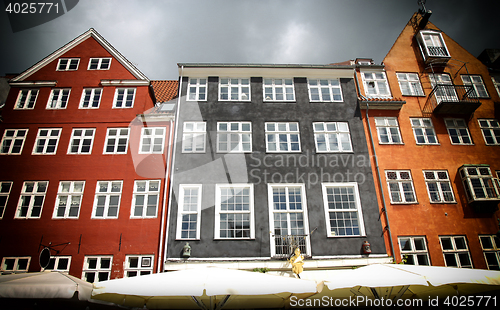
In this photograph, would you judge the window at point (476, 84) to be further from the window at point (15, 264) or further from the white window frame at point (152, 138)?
the window at point (15, 264)

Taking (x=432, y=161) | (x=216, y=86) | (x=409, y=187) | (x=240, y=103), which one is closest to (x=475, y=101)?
(x=432, y=161)

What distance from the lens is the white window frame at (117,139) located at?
16.2 metres

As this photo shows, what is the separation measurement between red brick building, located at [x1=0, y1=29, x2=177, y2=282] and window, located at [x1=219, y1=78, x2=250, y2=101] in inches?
130

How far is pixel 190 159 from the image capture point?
16062 millimetres

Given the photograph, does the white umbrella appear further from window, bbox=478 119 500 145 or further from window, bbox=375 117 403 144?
window, bbox=478 119 500 145

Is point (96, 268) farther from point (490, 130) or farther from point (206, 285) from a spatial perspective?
point (490, 130)

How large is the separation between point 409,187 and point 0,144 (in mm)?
21537

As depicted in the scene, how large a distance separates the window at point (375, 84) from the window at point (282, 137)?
522 centimetres

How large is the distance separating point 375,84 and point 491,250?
10.4m

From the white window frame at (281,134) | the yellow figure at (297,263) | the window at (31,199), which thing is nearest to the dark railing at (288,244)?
the yellow figure at (297,263)

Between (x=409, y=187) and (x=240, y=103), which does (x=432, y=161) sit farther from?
(x=240, y=103)

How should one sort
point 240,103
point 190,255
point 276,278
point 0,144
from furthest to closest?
point 240,103, point 0,144, point 190,255, point 276,278

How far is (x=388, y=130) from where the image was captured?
17.2 m

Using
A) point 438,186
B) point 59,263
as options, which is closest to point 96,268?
point 59,263
